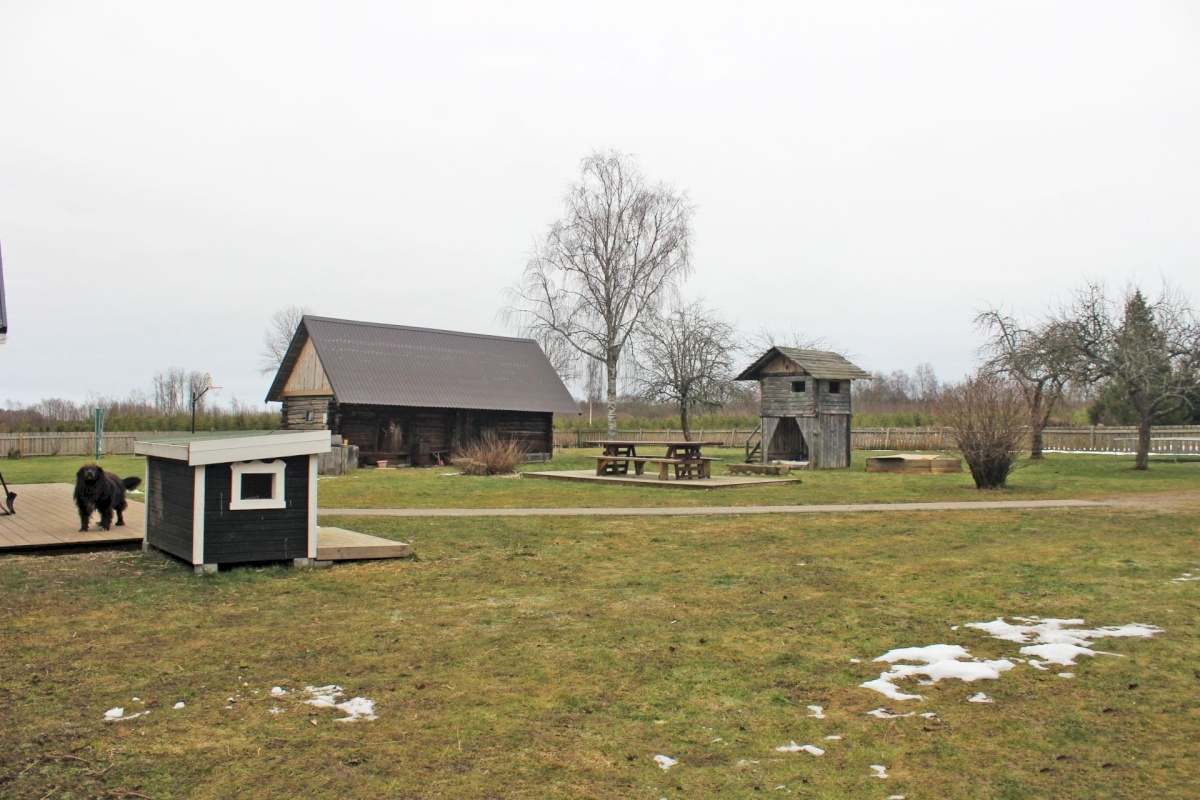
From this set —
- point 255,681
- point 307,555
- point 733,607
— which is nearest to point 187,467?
point 307,555

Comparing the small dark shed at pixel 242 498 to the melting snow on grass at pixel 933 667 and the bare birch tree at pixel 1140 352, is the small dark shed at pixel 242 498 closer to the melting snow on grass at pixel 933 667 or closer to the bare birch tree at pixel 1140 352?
the melting snow on grass at pixel 933 667

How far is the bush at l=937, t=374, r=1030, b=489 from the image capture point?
65.3 feet

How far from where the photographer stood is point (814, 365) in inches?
1178

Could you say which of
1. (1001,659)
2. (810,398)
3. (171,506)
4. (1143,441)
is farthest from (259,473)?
(1143,441)

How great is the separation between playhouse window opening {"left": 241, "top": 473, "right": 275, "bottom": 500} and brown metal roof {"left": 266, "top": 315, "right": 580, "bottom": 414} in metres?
20.7

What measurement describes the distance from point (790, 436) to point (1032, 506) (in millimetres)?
17921

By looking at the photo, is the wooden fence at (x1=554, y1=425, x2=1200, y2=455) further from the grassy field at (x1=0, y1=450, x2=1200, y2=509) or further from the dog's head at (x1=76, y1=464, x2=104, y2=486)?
the dog's head at (x1=76, y1=464, x2=104, y2=486)

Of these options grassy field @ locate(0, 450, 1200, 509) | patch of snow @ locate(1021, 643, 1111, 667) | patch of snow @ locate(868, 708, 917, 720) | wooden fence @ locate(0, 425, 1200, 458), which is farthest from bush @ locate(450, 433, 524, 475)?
patch of snow @ locate(868, 708, 917, 720)

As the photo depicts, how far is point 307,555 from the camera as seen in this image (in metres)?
9.72

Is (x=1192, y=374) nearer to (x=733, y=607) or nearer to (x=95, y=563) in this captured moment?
(x=733, y=607)

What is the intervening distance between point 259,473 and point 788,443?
26.5 metres

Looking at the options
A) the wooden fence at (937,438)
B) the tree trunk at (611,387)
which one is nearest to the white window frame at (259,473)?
the wooden fence at (937,438)

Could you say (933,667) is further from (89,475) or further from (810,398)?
(810,398)

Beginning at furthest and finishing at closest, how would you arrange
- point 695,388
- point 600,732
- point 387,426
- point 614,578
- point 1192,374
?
1. point 695,388
2. point 387,426
3. point 1192,374
4. point 614,578
5. point 600,732
